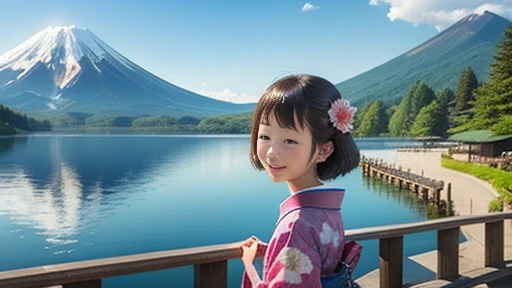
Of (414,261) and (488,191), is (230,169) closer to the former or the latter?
(488,191)

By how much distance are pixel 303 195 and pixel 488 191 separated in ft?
61.3

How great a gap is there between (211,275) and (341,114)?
0.63 meters

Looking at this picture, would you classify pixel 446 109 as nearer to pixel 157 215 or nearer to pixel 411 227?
pixel 157 215

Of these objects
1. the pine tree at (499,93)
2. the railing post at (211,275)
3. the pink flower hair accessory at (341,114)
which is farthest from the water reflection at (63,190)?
the pine tree at (499,93)

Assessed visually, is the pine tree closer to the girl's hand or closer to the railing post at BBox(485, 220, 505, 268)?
the railing post at BBox(485, 220, 505, 268)

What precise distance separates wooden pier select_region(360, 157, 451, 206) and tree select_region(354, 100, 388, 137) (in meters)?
33.6

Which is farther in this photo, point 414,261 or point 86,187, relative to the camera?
point 86,187

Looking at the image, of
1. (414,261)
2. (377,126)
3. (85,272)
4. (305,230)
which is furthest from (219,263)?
(377,126)

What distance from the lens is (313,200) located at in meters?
1.11

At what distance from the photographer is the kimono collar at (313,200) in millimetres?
1104

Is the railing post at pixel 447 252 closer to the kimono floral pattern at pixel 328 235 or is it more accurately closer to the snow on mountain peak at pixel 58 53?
the kimono floral pattern at pixel 328 235

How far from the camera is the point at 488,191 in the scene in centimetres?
1797

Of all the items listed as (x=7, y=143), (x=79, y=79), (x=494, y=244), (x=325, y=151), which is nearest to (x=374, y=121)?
(x=7, y=143)

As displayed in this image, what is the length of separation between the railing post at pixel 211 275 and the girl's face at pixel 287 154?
41cm
